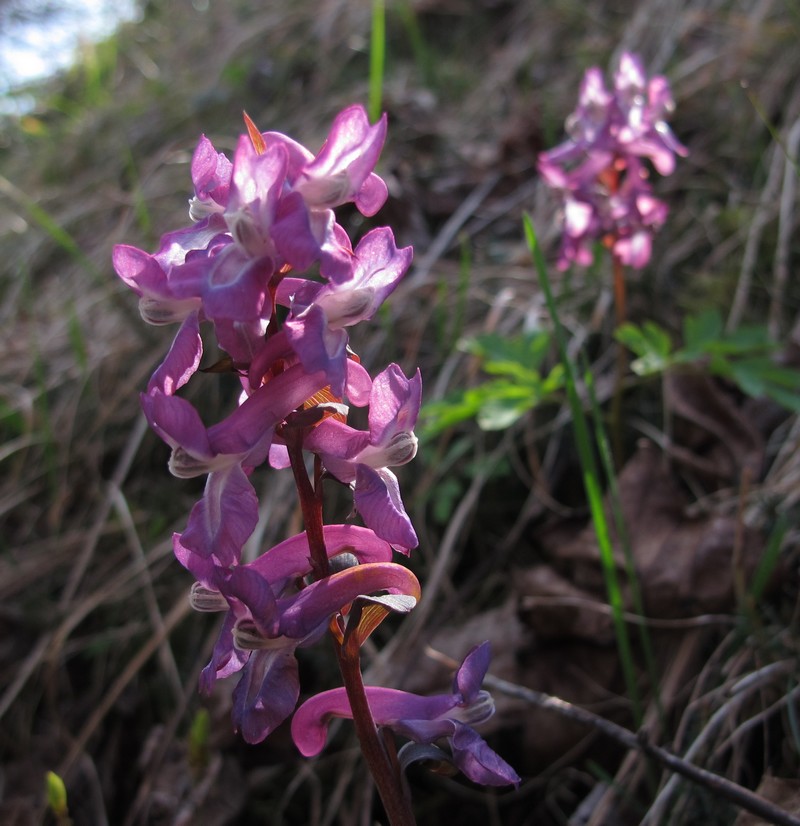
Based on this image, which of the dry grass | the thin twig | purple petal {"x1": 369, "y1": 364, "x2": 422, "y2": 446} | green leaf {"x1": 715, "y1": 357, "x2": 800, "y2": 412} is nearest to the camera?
purple petal {"x1": 369, "y1": 364, "x2": 422, "y2": 446}

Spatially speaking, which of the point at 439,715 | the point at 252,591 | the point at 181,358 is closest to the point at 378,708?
the point at 439,715

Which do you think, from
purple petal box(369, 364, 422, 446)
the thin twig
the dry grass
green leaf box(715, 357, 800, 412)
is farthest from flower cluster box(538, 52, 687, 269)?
purple petal box(369, 364, 422, 446)

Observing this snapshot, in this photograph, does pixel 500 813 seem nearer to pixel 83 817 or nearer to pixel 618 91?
pixel 83 817

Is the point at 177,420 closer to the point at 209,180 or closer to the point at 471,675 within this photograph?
the point at 209,180

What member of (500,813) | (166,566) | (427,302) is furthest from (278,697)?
(427,302)

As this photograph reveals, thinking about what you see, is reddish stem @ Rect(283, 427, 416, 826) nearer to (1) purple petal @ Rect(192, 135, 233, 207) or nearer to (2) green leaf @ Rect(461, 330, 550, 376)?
(1) purple petal @ Rect(192, 135, 233, 207)

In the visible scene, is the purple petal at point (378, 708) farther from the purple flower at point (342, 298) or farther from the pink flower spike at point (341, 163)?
the pink flower spike at point (341, 163)
